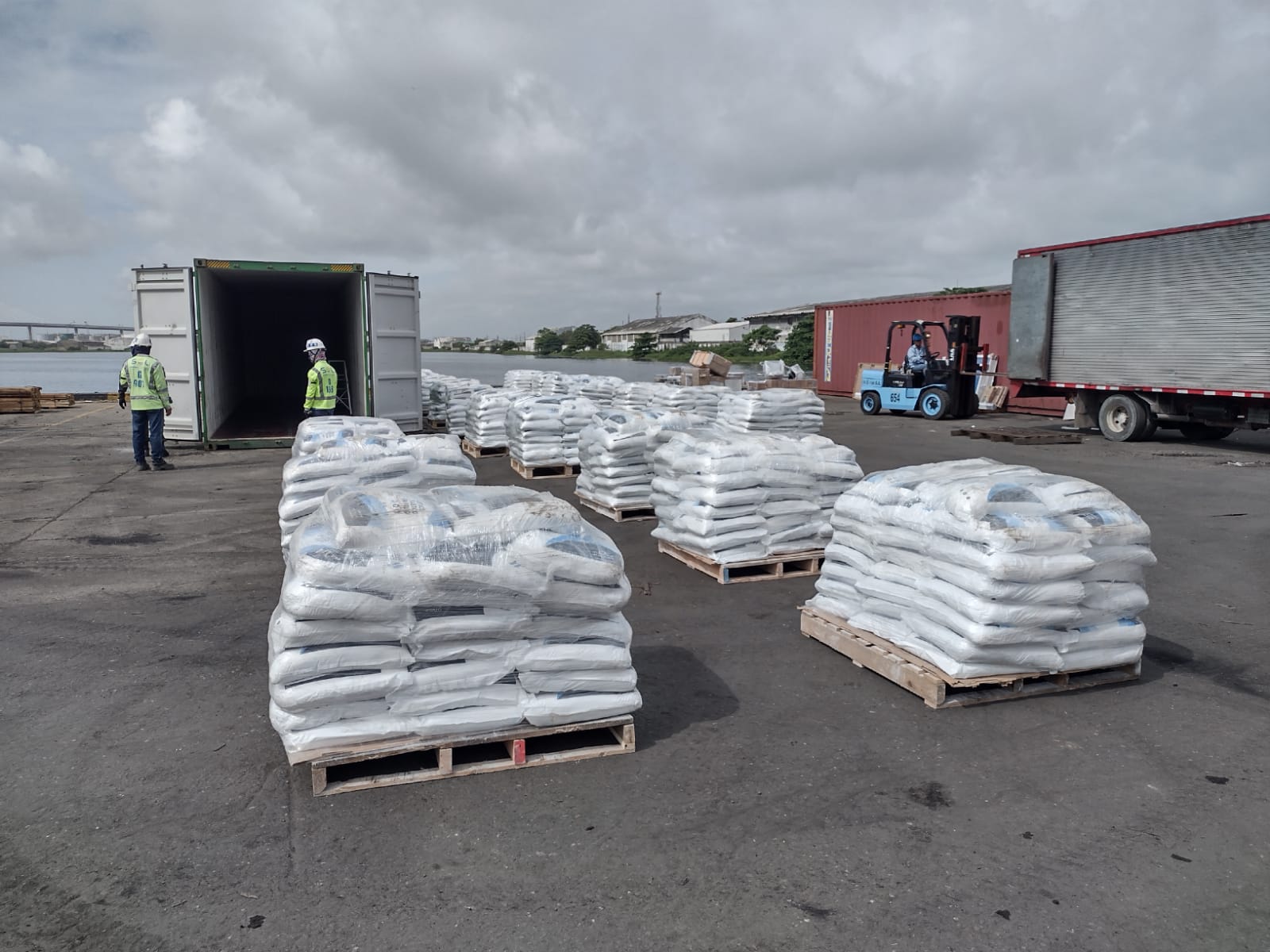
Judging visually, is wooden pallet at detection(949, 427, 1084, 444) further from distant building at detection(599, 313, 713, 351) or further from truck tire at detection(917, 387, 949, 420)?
distant building at detection(599, 313, 713, 351)

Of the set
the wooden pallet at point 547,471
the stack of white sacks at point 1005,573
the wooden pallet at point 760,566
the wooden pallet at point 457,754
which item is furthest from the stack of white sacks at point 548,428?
the wooden pallet at point 457,754

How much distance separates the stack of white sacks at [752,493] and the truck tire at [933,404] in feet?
45.4

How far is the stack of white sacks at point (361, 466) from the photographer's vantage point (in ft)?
22.4

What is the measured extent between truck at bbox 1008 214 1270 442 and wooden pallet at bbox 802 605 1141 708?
11.7 metres

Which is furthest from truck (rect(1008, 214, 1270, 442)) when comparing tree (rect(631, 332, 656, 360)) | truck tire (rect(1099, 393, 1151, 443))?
tree (rect(631, 332, 656, 360))

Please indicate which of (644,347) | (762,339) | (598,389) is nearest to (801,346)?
(762,339)

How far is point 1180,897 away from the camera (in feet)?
9.66

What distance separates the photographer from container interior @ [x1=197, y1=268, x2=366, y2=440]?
560 inches

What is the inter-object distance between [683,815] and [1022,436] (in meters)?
14.7

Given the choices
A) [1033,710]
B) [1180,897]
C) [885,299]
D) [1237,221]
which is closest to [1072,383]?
[1237,221]

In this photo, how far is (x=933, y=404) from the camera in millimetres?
20500

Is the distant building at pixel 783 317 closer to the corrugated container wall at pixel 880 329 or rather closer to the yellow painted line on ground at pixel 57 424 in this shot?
the corrugated container wall at pixel 880 329

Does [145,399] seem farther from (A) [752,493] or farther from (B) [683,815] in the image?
(B) [683,815]

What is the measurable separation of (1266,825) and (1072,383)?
15.2m
